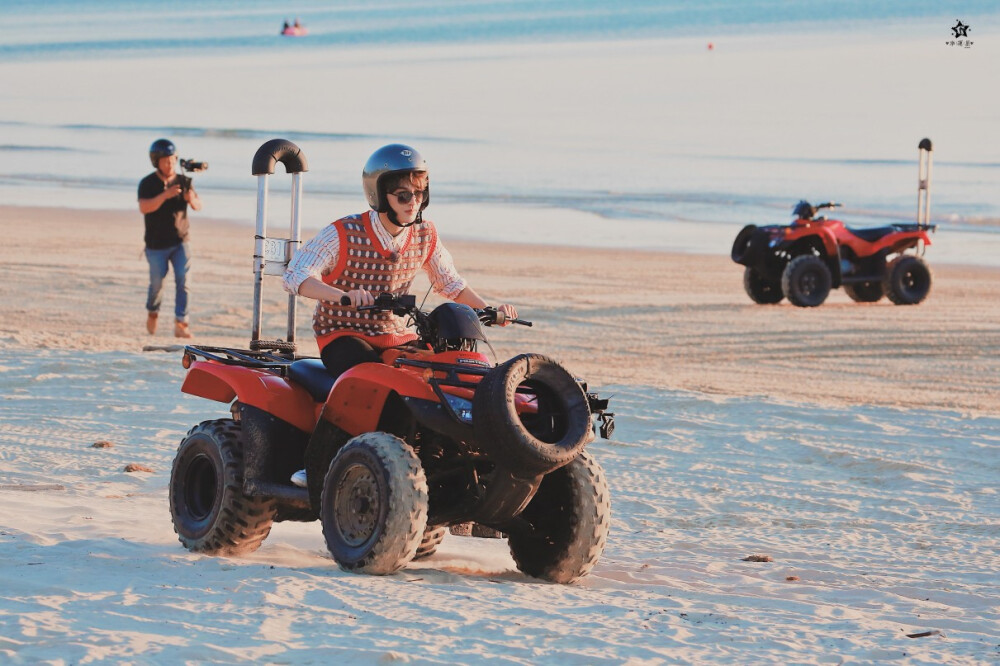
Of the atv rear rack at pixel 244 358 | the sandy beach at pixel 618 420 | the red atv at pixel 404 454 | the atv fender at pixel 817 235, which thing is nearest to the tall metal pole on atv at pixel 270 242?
the atv rear rack at pixel 244 358

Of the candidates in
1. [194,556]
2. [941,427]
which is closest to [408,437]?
[194,556]

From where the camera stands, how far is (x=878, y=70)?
276 feet

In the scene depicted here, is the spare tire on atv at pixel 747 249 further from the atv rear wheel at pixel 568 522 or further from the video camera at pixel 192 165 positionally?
the atv rear wheel at pixel 568 522

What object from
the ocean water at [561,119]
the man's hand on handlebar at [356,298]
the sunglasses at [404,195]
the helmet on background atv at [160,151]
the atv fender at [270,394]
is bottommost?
the atv fender at [270,394]

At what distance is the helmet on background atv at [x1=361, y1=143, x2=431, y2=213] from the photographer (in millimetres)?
6848

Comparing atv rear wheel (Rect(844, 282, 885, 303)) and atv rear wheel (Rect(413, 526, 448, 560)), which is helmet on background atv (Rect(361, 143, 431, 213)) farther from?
atv rear wheel (Rect(844, 282, 885, 303))

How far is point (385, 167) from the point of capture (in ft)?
22.5

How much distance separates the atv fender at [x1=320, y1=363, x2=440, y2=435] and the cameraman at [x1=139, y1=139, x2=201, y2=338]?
8.01 m

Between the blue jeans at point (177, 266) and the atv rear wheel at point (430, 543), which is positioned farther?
the blue jeans at point (177, 266)

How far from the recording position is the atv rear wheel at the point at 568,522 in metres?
6.68

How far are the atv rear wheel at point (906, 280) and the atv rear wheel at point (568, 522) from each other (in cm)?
1363

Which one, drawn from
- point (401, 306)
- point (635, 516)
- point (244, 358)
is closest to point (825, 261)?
point (635, 516)

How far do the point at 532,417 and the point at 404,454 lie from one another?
54cm

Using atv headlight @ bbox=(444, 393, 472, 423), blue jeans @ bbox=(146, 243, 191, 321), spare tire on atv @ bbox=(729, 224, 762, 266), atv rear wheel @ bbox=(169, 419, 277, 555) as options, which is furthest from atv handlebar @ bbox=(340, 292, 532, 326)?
spare tire on atv @ bbox=(729, 224, 762, 266)
